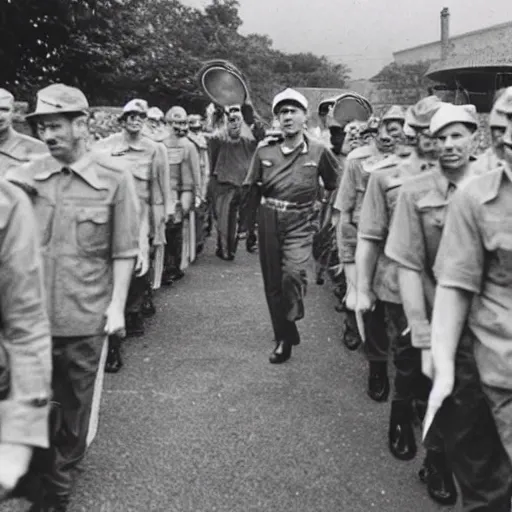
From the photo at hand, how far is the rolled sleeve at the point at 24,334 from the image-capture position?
81.7 inches

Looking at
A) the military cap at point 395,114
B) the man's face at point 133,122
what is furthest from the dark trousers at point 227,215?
the military cap at point 395,114

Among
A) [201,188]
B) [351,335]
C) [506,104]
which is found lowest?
[351,335]

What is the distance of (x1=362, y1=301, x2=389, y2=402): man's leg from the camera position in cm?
614

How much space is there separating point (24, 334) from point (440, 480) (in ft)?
9.73

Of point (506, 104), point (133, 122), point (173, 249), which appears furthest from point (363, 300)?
point (173, 249)

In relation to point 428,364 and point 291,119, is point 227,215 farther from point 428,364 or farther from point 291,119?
point 428,364

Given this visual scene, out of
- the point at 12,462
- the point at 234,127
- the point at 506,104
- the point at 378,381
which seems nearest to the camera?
the point at 12,462

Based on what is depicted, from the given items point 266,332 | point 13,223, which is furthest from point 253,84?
point 13,223

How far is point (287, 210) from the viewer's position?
704cm

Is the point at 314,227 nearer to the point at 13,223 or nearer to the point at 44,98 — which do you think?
the point at 44,98

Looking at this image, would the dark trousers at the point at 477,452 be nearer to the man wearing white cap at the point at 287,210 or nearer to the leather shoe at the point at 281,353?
the man wearing white cap at the point at 287,210

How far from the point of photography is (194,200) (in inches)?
435

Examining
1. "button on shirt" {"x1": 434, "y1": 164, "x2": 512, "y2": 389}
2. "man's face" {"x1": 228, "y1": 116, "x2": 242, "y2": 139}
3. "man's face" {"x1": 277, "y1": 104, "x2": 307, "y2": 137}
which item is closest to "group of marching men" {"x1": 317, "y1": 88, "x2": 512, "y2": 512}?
"button on shirt" {"x1": 434, "y1": 164, "x2": 512, "y2": 389}

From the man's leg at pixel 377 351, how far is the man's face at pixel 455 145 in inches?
76.1
